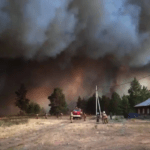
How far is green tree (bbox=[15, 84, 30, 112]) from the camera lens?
77250 mm

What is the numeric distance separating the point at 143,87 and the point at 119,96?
28094 mm

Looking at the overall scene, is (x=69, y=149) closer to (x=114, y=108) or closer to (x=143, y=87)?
(x=143, y=87)

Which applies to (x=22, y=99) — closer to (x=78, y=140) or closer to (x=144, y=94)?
(x=144, y=94)

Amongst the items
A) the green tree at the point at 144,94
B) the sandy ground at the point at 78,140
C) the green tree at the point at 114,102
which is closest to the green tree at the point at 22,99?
the green tree at the point at 144,94

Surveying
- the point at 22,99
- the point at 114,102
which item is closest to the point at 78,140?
the point at 22,99

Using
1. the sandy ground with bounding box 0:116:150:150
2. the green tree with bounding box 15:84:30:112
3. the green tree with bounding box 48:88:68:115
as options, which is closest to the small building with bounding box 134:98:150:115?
Result: the sandy ground with bounding box 0:116:150:150

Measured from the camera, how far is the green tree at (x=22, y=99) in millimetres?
77250

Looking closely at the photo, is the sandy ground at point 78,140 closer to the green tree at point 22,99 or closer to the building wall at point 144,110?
the building wall at point 144,110

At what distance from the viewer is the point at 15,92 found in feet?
259

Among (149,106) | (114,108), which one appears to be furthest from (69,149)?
(114,108)

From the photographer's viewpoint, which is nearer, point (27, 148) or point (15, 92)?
point (27, 148)

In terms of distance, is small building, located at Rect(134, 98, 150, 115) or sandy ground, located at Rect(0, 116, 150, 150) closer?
sandy ground, located at Rect(0, 116, 150, 150)

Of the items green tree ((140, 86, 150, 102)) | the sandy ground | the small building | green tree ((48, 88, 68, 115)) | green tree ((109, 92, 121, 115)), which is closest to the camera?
the sandy ground

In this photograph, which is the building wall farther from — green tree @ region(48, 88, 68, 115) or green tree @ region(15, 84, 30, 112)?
green tree @ region(15, 84, 30, 112)
